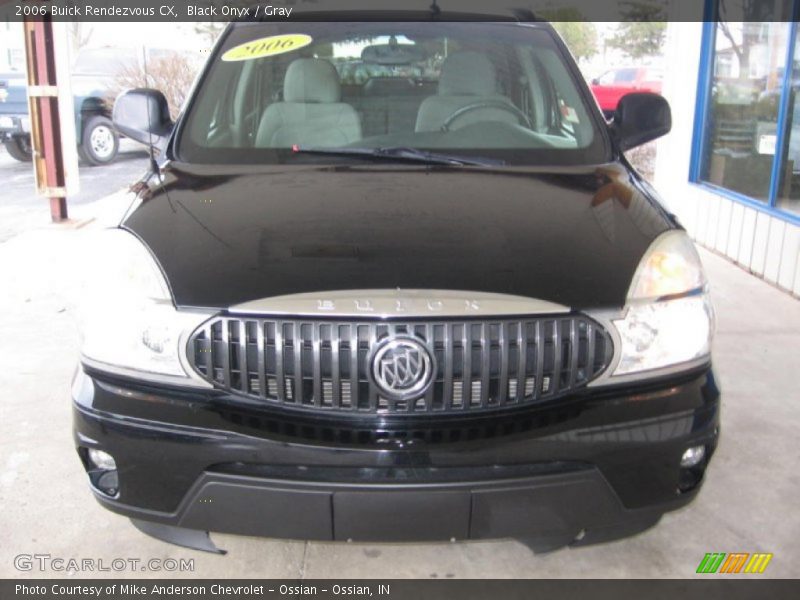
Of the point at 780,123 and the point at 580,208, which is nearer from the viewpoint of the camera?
the point at 580,208

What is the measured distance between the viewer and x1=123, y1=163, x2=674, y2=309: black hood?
205 centimetres

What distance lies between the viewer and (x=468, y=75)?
11.2 feet

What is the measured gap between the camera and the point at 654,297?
2.12m

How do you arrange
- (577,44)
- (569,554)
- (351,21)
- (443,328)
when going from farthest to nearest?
(577,44), (351,21), (569,554), (443,328)

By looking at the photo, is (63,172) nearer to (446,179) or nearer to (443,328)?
(446,179)

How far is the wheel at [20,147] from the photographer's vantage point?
12.5 metres

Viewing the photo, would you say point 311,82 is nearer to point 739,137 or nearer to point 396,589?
point 396,589

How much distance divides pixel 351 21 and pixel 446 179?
1117 millimetres

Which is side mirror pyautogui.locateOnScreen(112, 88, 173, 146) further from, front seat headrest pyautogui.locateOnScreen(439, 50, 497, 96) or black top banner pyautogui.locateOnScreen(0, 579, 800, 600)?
black top banner pyautogui.locateOnScreen(0, 579, 800, 600)

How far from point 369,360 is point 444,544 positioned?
741 mm

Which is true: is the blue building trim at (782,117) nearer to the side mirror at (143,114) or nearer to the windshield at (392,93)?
the windshield at (392,93)

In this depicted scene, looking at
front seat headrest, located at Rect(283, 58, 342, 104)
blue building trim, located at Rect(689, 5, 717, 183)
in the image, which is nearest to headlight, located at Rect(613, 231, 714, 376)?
front seat headrest, located at Rect(283, 58, 342, 104)

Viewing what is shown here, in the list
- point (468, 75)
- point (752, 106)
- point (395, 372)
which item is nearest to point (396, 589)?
point (395, 372)

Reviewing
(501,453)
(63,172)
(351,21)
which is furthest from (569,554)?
(63,172)
